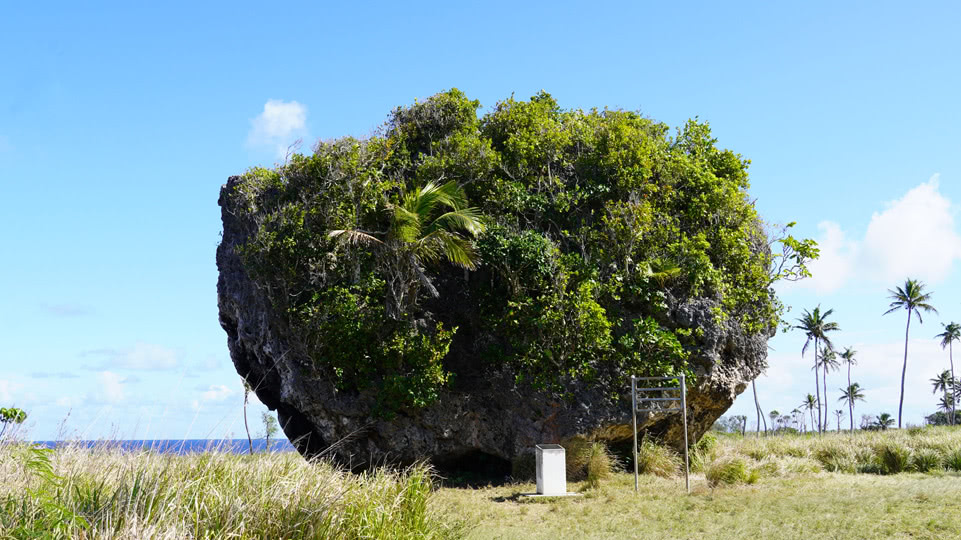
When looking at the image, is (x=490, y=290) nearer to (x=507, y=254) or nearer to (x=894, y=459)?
(x=507, y=254)

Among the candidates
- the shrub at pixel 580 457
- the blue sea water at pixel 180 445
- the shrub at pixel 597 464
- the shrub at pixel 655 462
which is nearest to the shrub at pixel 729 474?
the shrub at pixel 655 462

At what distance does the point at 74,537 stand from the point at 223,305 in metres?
12.6

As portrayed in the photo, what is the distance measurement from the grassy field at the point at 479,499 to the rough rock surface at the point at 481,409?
874 mm

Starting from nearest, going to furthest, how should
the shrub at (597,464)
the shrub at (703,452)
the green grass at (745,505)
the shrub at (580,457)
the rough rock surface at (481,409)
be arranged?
the green grass at (745,505)
the shrub at (597,464)
the shrub at (580,457)
the rough rock surface at (481,409)
the shrub at (703,452)

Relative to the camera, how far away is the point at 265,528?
5.75 metres

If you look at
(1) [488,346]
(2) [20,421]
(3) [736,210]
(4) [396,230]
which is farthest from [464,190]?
(2) [20,421]

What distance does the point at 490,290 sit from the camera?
15289 millimetres

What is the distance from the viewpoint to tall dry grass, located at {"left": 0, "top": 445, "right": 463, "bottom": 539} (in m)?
4.95

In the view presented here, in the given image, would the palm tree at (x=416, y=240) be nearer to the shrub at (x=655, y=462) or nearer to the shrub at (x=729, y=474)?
the shrub at (x=655, y=462)

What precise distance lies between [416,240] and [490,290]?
7.19ft

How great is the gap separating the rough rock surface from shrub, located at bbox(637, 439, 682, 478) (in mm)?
501

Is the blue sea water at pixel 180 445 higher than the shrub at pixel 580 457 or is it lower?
higher

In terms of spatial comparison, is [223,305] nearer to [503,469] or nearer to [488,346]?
[488,346]

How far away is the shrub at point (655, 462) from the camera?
14.2 meters
